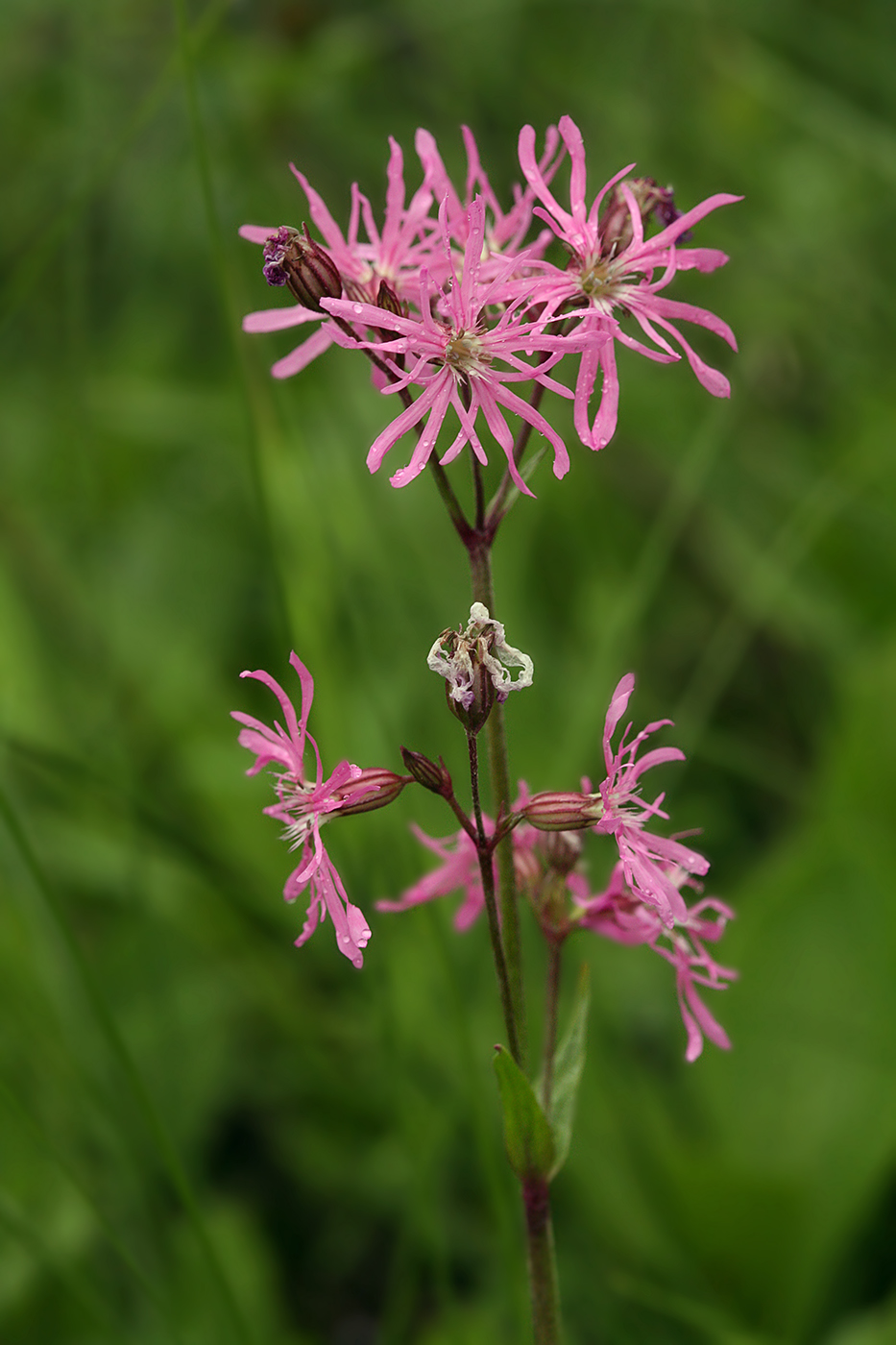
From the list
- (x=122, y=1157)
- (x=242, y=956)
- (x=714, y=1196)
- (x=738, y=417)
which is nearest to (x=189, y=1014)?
(x=242, y=956)

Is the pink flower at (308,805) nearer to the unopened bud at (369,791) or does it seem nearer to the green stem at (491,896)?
the unopened bud at (369,791)

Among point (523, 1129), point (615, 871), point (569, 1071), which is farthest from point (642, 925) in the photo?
Result: point (523, 1129)

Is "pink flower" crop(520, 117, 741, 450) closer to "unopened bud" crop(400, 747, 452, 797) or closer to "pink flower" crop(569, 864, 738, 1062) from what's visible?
"unopened bud" crop(400, 747, 452, 797)

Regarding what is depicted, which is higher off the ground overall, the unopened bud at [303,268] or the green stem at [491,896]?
the unopened bud at [303,268]

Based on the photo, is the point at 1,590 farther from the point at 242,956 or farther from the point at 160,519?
the point at 242,956

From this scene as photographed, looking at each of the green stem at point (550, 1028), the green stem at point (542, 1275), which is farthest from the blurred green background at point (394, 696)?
the green stem at point (542, 1275)

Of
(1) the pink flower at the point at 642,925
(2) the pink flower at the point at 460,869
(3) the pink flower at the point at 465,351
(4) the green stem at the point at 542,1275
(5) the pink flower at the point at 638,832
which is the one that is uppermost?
(3) the pink flower at the point at 465,351

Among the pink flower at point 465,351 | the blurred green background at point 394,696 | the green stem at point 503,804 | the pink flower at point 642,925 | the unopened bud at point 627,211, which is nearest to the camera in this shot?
the pink flower at point 465,351
